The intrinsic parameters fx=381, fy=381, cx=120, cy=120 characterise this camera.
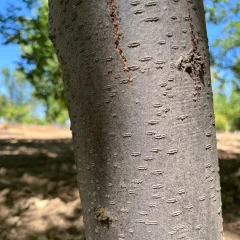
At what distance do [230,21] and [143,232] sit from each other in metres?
6.42

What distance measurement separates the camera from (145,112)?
99 centimetres

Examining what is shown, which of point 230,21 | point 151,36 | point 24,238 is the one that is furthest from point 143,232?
point 230,21

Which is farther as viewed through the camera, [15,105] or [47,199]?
[15,105]

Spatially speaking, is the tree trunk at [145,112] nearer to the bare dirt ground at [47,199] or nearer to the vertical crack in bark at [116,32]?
the vertical crack in bark at [116,32]

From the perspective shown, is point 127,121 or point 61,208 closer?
point 127,121

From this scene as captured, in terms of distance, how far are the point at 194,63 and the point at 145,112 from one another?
0.19 metres

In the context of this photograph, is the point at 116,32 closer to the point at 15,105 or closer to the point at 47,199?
the point at 47,199

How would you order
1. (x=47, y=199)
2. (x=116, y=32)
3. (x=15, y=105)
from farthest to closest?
(x=15, y=105) < (x=47, y=199) < (x=116, y=32)

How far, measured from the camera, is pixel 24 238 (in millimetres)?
3070

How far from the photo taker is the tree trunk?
985mm

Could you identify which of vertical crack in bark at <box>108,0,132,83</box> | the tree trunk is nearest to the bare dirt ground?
Result: the tree trunk

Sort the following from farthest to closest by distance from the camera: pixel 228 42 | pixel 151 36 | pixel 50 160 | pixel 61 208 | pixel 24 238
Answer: pixel 228 42, pixel 50 160, pixel 61 208, pixel 24 238, pixel 151 36

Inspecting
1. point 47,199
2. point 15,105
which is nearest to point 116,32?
point 47,199

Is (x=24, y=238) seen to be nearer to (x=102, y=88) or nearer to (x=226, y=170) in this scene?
(x=102, y=88)
